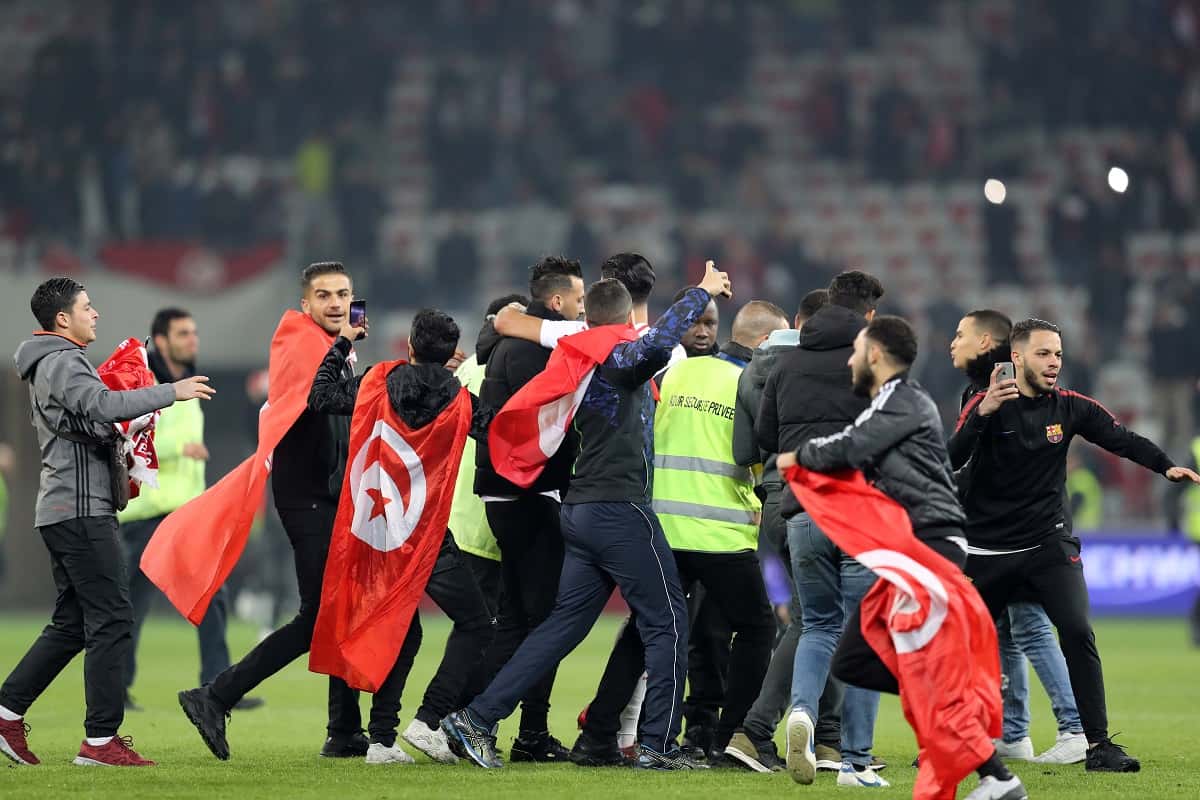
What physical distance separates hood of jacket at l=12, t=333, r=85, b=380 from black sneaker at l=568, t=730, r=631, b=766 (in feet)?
9.37

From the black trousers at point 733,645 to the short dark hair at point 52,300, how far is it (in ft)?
9.43

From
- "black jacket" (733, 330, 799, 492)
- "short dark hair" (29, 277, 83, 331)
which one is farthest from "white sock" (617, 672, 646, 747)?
"short dark hair" (29, 277, 83, 331)

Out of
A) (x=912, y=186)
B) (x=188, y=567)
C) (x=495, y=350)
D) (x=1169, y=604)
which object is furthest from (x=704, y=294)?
(x=912, y=186)

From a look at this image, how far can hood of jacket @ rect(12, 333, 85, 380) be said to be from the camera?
7801 mm

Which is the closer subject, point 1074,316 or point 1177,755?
point 1177,755

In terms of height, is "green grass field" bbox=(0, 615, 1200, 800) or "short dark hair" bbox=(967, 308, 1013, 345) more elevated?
"short dark hair" bbox=(967, 308, 1013, 345)

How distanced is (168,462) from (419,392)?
3611mm

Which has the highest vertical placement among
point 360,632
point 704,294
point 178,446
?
point 704,294

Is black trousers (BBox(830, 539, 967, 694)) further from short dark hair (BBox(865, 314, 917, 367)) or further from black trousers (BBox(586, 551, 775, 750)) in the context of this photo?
black trousers (BBox(586, 551, 775, 750))

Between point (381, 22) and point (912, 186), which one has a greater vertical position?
point (381, 22)

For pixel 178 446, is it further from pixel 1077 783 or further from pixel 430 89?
pixel 430 89

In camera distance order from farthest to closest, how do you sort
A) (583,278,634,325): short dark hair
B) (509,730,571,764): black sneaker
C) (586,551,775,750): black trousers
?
(509,730,571,764): black sneaker, (586,551,775,750): black trousers, (583,278,634,325): short dark hair

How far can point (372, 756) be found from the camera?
7.98 m

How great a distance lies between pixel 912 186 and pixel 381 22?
328 inches
